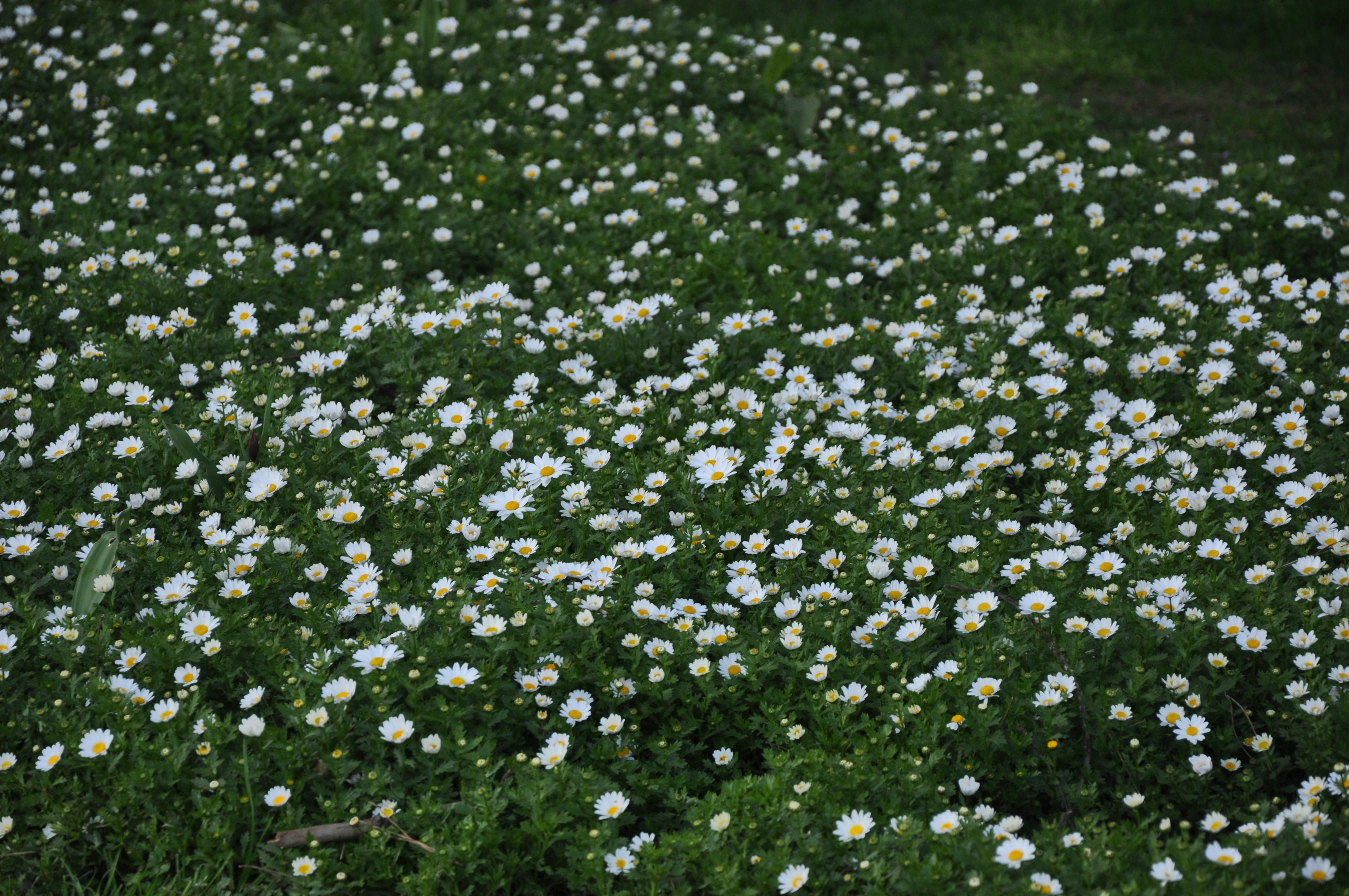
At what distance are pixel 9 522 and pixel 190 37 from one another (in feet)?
14.5

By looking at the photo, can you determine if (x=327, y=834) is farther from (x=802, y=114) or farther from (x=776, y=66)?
(x=776, y=66)

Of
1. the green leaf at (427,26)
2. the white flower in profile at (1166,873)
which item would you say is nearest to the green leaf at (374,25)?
the green leaf at (427,26)

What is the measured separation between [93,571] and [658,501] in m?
1.70

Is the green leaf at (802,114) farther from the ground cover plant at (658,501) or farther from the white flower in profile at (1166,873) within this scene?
the white flower in profile at (1166,873)

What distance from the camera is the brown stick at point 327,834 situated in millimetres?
2625

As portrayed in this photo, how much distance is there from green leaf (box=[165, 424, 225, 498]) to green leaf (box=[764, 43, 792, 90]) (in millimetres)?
4314

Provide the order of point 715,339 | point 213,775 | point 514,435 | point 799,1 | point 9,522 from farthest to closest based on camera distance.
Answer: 1. point 799,1
2. point 715,339
3. point 514,435
4. point 9,522
5. point 213,775

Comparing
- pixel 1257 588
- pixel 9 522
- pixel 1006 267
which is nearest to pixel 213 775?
pixel 9 522

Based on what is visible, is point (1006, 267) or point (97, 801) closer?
point (97, 801)

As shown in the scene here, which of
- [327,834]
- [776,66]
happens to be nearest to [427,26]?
[776,66]

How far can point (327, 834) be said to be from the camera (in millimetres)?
2635

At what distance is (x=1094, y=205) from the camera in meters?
5.32

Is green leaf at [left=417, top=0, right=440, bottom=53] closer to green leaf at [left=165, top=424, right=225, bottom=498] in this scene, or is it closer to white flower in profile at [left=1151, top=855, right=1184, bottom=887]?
green leaf at [left=165, top=424, right=225, bottom=498]

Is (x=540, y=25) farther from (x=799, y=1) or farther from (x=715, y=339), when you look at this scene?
(x=715, y=339)
